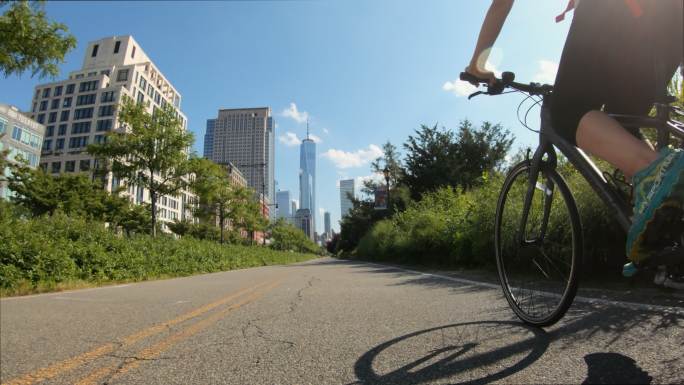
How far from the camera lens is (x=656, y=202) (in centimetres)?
142

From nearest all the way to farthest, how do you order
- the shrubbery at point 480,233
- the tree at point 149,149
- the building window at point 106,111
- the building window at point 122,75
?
the shrubbery at point 480,233
the tree at point 149,149
the building window at point 106,111
the building window at point 122,75

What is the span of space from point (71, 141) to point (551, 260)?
106 metres

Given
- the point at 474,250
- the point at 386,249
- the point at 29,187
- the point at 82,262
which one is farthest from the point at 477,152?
the point at 29,187

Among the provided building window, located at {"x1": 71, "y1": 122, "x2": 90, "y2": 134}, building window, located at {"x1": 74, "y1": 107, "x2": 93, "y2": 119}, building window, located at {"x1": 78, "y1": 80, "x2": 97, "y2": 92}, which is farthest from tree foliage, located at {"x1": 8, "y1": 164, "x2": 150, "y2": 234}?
building window, located at {"x1": 78, "y1": 80, "x2": 97, "y2": 92}

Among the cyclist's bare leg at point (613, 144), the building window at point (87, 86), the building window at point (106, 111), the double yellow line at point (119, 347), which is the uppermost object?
the building window at point (87, 86)

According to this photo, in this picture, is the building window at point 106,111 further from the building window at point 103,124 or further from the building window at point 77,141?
the building window at point 77,141

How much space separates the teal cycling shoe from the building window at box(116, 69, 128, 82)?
347 ft

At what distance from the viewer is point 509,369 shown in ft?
5.71

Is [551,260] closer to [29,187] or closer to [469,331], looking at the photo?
[469,331]

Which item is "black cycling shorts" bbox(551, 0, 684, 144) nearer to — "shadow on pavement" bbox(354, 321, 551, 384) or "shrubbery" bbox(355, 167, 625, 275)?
"shadow on pavement" bbox(354, 321, 551, 384)

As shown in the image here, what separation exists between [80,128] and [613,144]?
107 metres

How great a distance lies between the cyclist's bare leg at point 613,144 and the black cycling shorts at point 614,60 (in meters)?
0.15

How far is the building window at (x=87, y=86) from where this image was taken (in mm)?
90812

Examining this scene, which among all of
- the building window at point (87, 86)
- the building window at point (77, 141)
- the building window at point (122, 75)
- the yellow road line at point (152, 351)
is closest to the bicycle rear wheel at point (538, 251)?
the yellow road line at point (152, 351)
